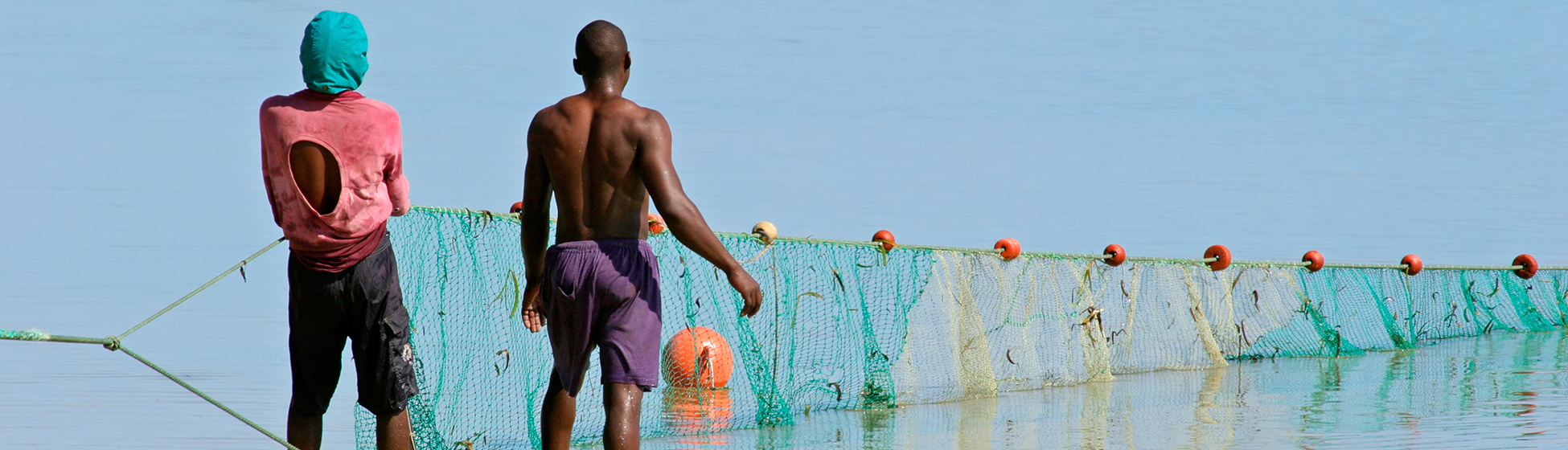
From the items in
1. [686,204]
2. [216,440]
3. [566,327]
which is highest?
[686,204]

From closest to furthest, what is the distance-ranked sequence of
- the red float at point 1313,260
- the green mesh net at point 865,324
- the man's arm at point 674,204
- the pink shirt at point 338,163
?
the pink shirt at point 338,163
the man's arm at point 674,204
the green mesh net at point 865,324
the red float at point 1313,260

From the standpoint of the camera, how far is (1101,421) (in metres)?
7.03

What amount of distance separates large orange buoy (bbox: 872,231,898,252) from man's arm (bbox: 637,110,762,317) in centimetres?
422

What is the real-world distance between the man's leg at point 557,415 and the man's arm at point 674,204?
0.58m

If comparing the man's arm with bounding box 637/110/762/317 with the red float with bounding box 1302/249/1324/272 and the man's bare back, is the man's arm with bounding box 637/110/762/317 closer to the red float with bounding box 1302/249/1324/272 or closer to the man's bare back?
the man's bare back

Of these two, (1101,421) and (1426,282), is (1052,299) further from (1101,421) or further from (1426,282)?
(1426,282)

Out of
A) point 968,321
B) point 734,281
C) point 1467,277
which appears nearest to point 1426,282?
point 1467,277

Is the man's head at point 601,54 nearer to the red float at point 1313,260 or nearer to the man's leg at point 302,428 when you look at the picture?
the man's leg at point 302,428

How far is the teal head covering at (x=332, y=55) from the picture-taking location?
366cm

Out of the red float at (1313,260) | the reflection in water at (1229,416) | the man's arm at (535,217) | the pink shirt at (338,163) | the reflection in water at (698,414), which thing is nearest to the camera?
the pink shirt at (338,163)

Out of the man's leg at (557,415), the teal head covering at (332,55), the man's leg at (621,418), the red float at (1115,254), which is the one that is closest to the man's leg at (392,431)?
the man's leg at (557,415)

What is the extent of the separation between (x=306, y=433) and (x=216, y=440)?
4.33 metres

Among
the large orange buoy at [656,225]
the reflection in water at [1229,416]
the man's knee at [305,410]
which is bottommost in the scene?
the reflection in water at [1229,416]

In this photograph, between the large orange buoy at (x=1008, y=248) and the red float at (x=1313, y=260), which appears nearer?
the large orange buoy at (x=1008, y=248)
